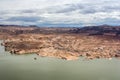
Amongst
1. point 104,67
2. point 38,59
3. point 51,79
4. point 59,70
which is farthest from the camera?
point 38,59

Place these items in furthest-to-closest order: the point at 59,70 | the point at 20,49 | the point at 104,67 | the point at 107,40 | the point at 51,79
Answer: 1. the point at 107,40
2. the point at 20,49
3. the point at 104,67
4. the point at 59,70
5. the point at 51,79

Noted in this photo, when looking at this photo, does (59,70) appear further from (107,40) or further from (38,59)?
(107,40)

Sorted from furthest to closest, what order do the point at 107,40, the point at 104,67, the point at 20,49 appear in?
the point at 107,40
the point at 20,49
the point at 104,67

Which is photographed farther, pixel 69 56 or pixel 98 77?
pixel 69 56

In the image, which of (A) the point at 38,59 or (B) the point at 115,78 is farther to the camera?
(A) the point at 38,59

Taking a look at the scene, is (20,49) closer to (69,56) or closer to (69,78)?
(69,56)

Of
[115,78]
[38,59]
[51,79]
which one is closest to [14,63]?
[38,59]

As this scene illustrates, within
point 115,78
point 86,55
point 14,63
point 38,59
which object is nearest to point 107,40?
point 86,55
